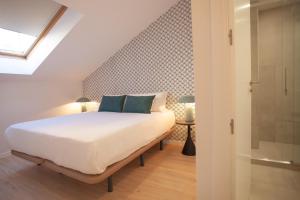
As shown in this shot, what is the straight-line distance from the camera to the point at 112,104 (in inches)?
135

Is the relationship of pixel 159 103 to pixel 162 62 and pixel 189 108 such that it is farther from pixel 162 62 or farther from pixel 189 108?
pixel 162 62

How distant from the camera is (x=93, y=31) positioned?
3.08 m

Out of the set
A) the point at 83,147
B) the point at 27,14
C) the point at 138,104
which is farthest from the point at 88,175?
the point at 27,14

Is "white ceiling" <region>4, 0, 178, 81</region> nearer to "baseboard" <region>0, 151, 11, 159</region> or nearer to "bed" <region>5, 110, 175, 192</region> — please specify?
"baseboard" <region>0, 151, 11, 159</region>

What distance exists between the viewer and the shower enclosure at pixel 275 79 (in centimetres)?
241

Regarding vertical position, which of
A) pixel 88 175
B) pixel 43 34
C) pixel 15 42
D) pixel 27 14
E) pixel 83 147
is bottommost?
pixel 88 175

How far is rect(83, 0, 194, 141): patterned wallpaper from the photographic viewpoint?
10.5 feet

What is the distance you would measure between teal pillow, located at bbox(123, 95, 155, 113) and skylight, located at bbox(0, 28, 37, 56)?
199 centimetres

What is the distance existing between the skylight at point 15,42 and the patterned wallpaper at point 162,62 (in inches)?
58.8

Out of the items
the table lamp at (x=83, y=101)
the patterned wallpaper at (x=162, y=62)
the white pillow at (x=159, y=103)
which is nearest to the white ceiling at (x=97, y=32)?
the patterned wallpaper at (x=162, y=62)

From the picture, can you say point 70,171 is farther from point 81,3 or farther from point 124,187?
point 81,3

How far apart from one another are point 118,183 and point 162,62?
7.37 ft

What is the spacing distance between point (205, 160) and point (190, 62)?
239cm

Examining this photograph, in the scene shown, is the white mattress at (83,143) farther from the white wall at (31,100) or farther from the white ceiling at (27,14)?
the white ceiling at (27,14)
